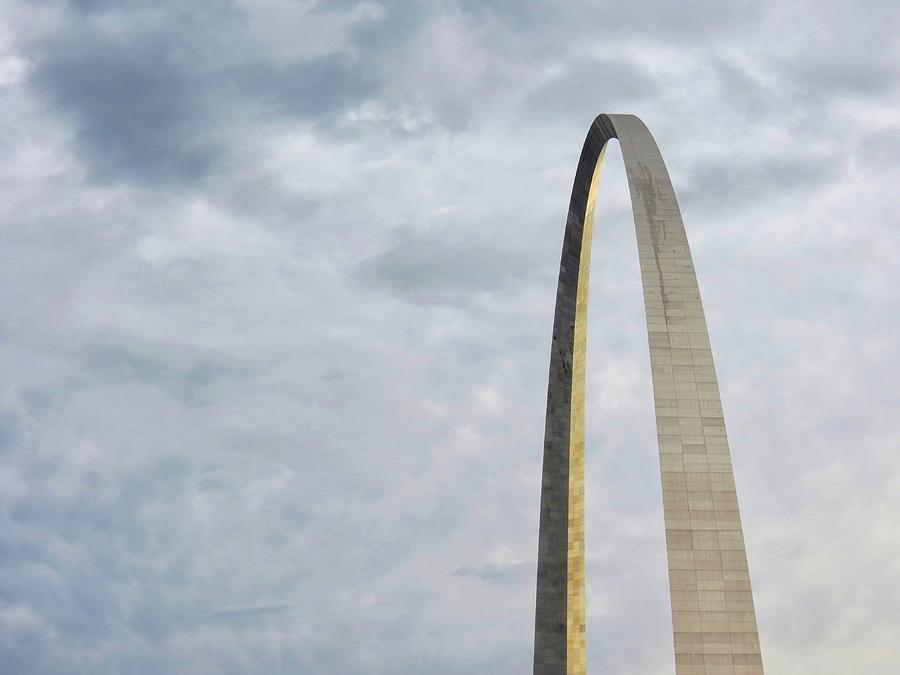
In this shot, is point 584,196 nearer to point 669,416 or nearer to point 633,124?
point 633,124

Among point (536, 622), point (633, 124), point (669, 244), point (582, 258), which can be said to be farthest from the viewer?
point (582, 258)

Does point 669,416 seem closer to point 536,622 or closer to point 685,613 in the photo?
point 685,613

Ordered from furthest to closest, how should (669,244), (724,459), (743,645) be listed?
(669,244), (724,459), (743,645)

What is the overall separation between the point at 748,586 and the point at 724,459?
3549mm

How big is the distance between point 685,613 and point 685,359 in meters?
7.52

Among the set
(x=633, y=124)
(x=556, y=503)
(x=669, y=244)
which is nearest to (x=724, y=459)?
(x=669, y=244)

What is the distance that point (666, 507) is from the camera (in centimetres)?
2734

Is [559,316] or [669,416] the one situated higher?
[559,316]

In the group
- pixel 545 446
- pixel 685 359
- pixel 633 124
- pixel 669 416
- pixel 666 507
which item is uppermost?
pixel 633 124

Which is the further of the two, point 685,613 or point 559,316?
point 559,316

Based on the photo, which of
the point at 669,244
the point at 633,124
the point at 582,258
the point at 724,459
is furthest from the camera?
the point at 582,258

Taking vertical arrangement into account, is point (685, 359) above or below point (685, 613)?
above

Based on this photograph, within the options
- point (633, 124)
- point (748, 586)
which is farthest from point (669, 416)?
point (633, 124)

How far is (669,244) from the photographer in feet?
107
